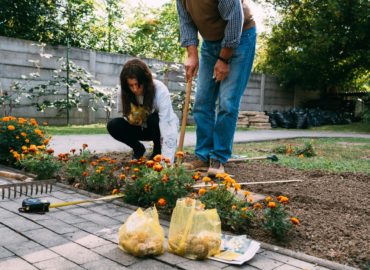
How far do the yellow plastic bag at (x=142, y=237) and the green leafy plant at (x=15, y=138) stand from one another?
92.6 inches

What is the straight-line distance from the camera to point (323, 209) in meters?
2.89

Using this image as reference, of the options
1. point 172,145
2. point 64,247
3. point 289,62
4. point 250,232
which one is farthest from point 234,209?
point 289,62

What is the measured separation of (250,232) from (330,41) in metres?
14.8

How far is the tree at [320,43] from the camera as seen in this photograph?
15.3 m

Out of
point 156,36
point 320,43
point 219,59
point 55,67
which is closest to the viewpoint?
point 219,59

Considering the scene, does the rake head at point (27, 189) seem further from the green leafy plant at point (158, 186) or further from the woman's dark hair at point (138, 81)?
the woman's dark hair at point (138, 81)

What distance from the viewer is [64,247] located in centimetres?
203

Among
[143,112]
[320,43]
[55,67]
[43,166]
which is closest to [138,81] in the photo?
[143,112]

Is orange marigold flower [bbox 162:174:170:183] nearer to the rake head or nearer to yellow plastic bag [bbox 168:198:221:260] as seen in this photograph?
yellow plastic bag [bbox 168:198:221:260]

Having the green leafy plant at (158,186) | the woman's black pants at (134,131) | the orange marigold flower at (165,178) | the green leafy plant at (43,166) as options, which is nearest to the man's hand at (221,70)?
the woman's black pants at (134,131)

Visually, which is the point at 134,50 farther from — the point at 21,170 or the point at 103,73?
the point at 21,170

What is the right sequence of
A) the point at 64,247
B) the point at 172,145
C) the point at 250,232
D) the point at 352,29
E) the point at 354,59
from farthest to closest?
the point at 354,59, the point at 352,29, the point at 172,145, the point at 250,232, the point at 64,247

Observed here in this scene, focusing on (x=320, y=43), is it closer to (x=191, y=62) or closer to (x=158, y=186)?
(x=191, y=62)

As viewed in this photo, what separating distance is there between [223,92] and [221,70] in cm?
24
